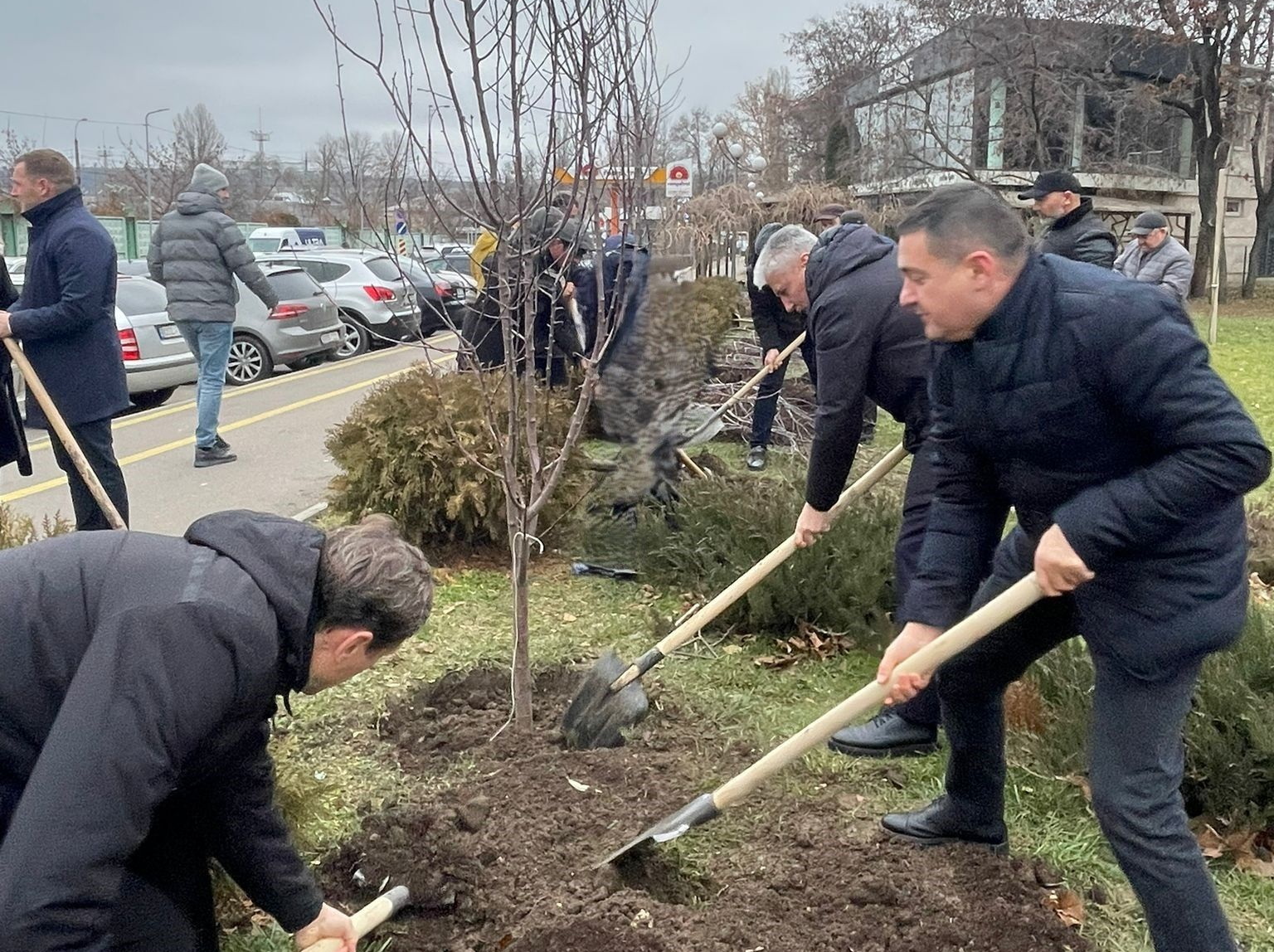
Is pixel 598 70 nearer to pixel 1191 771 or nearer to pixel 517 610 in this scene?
pixel 517 610

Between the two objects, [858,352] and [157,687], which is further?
[858,352]

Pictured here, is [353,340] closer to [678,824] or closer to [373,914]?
[678,824]

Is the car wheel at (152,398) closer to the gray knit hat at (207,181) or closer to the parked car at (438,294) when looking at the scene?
the gray knit hat at (207,181)

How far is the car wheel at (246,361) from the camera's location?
523 inches

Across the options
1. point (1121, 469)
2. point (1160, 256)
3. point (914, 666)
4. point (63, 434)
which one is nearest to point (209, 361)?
point (63, 434)

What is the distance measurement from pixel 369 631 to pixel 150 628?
1.22ft

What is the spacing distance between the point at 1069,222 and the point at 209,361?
233 inches

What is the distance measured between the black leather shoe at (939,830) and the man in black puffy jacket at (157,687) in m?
1.75

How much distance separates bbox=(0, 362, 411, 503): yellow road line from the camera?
752 cm

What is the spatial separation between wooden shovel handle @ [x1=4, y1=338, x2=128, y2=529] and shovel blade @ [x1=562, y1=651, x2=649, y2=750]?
2039mm

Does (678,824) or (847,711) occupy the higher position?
(847,711)

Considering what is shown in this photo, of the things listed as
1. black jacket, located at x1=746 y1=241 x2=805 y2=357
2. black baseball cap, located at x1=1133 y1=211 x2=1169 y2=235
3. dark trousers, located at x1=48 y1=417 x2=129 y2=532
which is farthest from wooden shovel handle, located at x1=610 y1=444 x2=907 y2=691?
black baseball cap, located at x1=1133 y1=211 x2=1169 y2=235

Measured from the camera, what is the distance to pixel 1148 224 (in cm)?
976

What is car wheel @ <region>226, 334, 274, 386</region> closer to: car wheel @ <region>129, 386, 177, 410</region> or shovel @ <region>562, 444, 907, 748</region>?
car wheel @ <region>129, 386, 177, 410</region>
